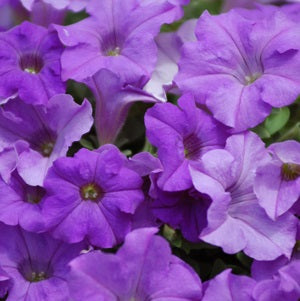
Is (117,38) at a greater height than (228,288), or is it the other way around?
(117,38)

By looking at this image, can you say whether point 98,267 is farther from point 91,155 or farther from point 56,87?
point 56,87

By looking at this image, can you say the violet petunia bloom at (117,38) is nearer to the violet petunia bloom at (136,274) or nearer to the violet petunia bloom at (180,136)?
the violet petunia bloom at (180,136)

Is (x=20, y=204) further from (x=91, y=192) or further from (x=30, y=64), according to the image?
(x=30, y=64)

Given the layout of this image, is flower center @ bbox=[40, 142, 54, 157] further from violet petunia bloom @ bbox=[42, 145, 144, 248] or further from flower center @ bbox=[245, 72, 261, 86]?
flower center @ bbox=[245, 72, 261, 86]

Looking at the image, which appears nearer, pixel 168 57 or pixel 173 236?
pixel 173 236

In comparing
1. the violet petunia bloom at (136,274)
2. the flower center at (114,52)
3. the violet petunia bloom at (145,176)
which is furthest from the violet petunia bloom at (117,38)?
the violet petunia bloom at (136,274)

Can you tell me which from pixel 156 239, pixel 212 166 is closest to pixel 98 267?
pixel 156 239

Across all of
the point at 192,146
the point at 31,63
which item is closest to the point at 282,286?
the point at 192,146
